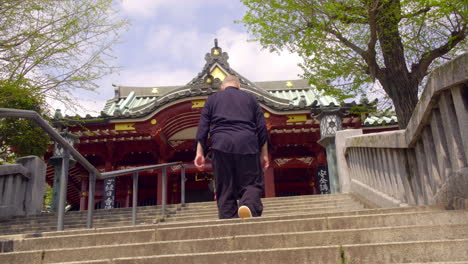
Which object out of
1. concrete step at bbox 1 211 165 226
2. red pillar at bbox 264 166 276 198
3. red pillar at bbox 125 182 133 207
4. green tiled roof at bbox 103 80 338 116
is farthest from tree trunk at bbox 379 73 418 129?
red pillar at bbox 125 182 133 207

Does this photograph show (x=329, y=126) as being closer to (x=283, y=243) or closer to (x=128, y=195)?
(x=283, y=243)

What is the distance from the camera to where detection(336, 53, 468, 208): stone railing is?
2662 mm

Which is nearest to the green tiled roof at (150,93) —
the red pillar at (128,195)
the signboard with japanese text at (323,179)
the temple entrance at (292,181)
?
the temple entrance at (292,181)

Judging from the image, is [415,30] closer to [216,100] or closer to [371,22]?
[371,22]

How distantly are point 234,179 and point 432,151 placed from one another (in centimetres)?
181

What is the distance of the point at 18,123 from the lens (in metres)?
8.67

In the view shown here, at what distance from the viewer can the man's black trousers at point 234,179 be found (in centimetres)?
364

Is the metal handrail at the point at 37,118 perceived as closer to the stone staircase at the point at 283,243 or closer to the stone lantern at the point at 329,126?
the stone staircase at the point at 283,243

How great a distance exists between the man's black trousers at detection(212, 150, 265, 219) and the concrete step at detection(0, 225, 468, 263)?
3.96 ft

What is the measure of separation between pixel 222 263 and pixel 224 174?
168 cm

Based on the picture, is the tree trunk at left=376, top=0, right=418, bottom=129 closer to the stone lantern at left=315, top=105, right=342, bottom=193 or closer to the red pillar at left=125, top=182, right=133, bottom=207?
the stone lantern at left=315, top=105, right=342, bottom=193

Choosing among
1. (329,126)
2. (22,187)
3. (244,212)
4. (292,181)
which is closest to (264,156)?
(244,212)

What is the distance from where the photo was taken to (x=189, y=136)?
42.3 feet

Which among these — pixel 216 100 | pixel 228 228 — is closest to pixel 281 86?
pixel 216 100
